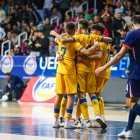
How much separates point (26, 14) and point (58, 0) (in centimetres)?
159

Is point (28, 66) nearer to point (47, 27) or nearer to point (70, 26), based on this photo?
point (47, 27)

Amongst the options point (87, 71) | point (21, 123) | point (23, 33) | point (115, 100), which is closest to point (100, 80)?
point (87, 71)

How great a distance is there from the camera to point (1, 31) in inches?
1141

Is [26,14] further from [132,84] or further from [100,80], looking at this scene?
[132,84]

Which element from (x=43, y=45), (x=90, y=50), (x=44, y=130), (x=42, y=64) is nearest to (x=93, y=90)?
(x=90, y=50)

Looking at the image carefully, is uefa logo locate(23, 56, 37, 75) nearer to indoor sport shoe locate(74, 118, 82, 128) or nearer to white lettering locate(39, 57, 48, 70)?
white lettering locate(39, 57, 48, 70)

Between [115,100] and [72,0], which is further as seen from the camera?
[72,0]

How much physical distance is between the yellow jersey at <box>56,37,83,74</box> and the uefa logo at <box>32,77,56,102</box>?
31.6 ft

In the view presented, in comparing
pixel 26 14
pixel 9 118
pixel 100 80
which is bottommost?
pixel 9 118

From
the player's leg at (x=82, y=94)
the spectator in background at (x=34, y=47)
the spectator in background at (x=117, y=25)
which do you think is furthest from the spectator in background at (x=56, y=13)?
the player's leg at (x=82, y=94)

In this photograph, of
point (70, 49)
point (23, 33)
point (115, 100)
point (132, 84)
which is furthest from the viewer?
point (23, 33)

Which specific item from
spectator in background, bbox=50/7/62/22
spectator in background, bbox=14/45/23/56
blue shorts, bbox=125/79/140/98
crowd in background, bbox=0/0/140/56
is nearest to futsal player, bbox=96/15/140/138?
blue shorts, bbox=125/79/140/98

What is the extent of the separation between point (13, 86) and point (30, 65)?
1021 mm

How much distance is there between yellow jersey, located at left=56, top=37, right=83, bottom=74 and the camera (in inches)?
523
